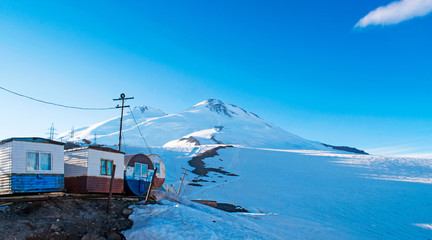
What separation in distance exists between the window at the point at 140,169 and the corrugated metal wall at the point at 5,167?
8.80 m

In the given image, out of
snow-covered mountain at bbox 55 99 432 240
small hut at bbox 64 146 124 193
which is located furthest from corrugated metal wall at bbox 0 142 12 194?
snow-covered mountain at bbox 55 99 432 240

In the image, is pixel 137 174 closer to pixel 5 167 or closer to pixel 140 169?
pixel 140 169

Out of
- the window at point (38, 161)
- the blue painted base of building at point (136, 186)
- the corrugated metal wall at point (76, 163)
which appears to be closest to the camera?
the window at point (38, 161)

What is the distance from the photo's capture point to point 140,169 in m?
22.5

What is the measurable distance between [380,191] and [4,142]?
37.4m

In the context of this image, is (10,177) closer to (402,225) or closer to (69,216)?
(69,216)

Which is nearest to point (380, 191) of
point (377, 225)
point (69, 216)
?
point (377, 225)

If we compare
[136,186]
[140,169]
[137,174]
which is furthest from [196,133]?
[136,186]

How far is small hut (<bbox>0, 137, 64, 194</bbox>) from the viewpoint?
14.3m

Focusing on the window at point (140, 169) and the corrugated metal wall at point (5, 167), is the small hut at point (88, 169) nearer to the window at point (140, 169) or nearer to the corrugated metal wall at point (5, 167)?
the window at point (140, 169)

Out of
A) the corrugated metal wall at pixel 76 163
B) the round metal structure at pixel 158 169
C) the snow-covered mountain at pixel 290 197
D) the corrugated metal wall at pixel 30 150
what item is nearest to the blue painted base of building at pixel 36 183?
the corrugated metal wall at pixel 30 150

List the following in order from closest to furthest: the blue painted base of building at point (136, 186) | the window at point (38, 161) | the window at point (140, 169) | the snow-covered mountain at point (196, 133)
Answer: the window at point (38, 161) → the blue painted base of building at point (136, 186) → the window at point (140, 169) → the snow-covered mountain at point (196, 133)

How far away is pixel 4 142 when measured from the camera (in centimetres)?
1482

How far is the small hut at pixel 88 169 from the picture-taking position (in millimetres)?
17453
